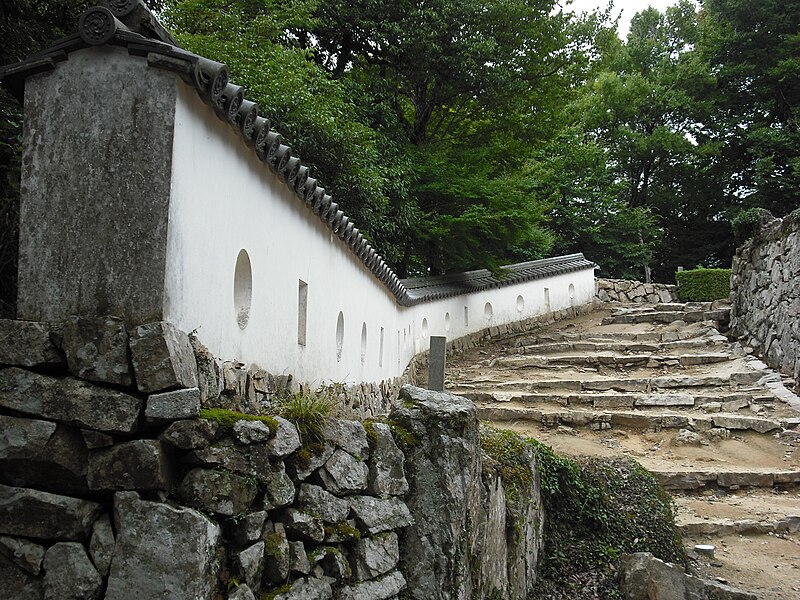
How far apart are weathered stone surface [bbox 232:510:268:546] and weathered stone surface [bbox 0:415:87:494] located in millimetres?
785

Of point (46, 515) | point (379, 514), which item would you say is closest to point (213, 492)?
point (46, 515)

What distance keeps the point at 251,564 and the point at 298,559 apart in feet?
1.28

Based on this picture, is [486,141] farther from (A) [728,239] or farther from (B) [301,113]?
(A) [728,239]

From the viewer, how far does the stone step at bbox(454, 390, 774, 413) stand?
11727mm

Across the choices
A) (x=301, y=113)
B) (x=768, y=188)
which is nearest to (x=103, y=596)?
(x=301, y=113)

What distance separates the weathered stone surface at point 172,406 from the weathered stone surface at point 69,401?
3.3 inches

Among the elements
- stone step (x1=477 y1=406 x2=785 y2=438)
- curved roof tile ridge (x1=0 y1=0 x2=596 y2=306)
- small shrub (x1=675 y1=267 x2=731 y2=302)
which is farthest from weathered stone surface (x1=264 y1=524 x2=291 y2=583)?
small shrub (x1=675 y1=267 x2=731 y2=302)

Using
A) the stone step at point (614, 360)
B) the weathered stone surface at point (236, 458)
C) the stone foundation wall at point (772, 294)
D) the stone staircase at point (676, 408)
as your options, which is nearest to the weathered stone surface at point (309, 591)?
the weathered stone surface at point (236, 458)

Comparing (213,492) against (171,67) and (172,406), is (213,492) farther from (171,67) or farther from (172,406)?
(171,67)

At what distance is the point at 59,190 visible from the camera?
3738 mm

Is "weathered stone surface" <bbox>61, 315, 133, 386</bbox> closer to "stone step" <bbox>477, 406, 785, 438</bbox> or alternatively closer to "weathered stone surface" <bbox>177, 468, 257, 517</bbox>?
"weathered stone surface" <bbox>177, 468, 257, 517</bbox>

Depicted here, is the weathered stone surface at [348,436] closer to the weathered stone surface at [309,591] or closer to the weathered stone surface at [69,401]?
the weathered stone surface at [309,591]

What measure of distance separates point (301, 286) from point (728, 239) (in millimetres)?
23436

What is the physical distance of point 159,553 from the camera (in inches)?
127
